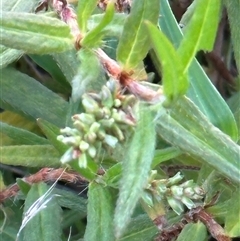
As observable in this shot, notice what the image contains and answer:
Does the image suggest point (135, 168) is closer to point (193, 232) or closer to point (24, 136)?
point (193, 232)

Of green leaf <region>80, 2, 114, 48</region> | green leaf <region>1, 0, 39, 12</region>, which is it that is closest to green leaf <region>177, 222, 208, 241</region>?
green leaf <region>80, 2, 114, 48</region>

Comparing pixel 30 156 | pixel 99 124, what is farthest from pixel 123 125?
pixel 30 156

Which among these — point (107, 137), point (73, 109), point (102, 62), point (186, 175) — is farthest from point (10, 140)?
point (107, 137)

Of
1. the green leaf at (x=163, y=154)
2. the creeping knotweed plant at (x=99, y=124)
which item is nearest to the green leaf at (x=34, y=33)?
the creeping knotweed plant at (x=99, y=124)

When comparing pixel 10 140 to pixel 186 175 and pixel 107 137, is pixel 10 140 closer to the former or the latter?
pixel 186 175

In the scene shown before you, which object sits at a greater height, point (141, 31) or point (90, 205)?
point (141, 31)

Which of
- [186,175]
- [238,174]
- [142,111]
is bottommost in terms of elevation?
[186,175]

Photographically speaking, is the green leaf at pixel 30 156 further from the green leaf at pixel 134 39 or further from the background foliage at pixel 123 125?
the green leaf at pixel 134 39
